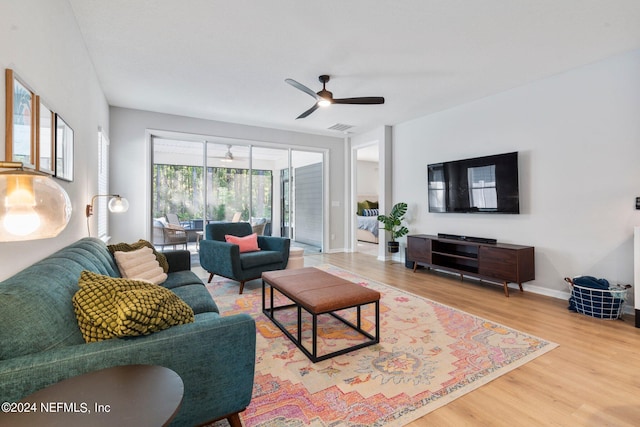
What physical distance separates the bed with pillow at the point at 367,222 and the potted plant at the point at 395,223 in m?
1.95

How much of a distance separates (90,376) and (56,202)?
1.82ft

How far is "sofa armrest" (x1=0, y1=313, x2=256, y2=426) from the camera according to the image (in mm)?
927

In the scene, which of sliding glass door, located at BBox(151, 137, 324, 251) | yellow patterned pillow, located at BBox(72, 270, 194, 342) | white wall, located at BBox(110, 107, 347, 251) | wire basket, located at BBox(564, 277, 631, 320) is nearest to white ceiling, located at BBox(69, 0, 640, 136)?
white wall, located at BBox(110, 107, 347, 251)

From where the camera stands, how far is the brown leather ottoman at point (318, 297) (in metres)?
2.11

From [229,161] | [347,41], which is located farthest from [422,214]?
[229,161]

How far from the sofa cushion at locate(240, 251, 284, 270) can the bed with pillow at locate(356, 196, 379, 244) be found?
12.6 ft

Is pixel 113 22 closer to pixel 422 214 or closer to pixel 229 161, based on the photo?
pixel 229 161

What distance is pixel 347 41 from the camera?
9.26 feet

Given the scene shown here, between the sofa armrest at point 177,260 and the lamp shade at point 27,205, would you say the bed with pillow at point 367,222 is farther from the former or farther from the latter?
the lamp shade at point 27,205

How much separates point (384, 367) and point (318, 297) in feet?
2.13

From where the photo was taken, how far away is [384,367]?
6.65 feet

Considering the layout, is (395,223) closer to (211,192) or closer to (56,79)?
(211,192)

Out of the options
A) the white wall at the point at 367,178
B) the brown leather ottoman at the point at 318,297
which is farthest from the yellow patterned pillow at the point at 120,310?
the white wall at the point at 367,178

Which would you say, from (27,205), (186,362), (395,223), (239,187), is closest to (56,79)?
(27,205)
